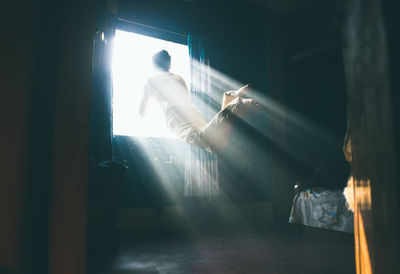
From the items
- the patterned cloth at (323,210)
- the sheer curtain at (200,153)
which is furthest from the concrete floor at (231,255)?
the sheer curtain at (200,153)

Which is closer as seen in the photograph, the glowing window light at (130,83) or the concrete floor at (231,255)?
the concrete floor at (231,255)

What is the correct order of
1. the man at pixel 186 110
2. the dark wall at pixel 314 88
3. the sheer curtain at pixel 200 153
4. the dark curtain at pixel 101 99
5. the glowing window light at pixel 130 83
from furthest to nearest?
1. the dark wall at pixel 314 88
2. the sheer curtain at pixel 200 153
3. the glowing window light at pixel 130 83
4. the dark curtain at pixel 101 99
5. the man at pixel 186 110

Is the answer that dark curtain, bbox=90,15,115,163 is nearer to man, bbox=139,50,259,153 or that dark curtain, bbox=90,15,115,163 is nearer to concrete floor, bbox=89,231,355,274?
man, bbox=139,50,259,153

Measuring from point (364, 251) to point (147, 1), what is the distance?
3953 millimetres

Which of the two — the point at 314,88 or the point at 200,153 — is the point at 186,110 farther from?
the point at 314,88

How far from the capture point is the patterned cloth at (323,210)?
313cm

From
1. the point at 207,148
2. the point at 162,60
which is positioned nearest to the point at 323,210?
the point at 207,148

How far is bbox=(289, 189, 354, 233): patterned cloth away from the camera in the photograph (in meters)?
3.13

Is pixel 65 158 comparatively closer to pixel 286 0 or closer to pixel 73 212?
pixel 73 212

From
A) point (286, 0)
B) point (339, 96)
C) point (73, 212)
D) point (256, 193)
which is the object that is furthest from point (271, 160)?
point (73, 212)

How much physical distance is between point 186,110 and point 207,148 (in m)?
0.41

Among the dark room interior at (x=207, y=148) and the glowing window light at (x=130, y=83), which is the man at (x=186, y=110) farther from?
the glowing window light at (x=130, y=83)

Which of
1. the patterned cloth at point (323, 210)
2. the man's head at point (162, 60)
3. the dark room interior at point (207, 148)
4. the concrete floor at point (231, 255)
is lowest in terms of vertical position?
the concrete floor at point (231, 255)

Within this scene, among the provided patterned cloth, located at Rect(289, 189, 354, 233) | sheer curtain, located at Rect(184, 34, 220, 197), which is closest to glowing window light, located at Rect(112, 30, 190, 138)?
sheer curtain, located at Rect(184, 34, 220, 197)
